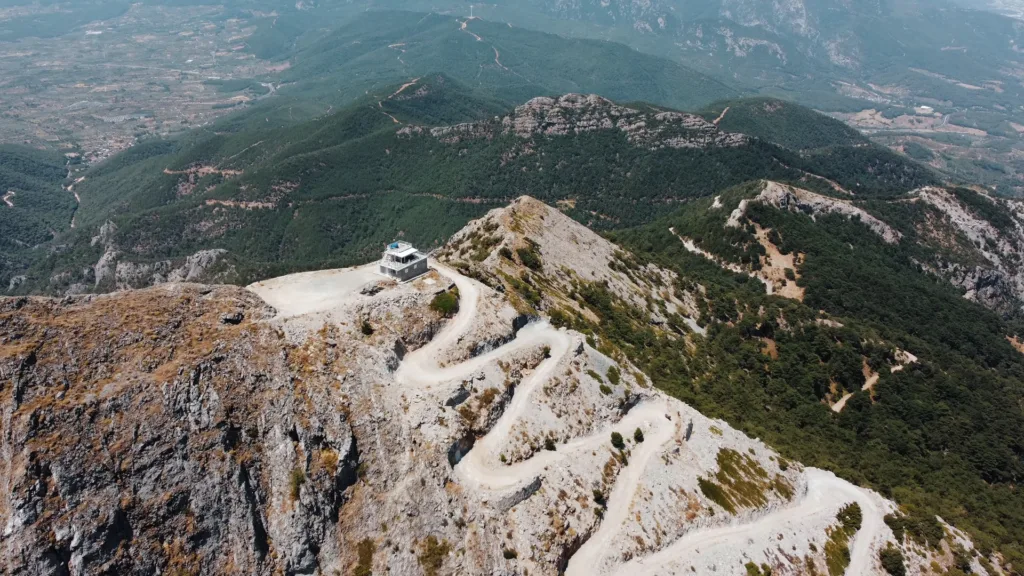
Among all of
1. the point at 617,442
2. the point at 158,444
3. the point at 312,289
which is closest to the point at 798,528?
the point at 617,442

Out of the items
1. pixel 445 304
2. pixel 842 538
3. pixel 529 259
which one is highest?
pixel 445 304

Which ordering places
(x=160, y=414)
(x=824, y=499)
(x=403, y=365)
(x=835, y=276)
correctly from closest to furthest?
(x=160, y=414), (x=403, y=365), (x=824, y=499), (x=835, y=276)

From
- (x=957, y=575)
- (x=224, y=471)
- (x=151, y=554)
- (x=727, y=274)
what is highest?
(x=224, y=471)

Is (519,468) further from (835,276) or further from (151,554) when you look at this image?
(835,276)

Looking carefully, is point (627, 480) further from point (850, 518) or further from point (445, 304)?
point (850, 518)

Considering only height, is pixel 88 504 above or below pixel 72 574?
above

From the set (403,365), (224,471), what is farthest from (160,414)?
(403,365)

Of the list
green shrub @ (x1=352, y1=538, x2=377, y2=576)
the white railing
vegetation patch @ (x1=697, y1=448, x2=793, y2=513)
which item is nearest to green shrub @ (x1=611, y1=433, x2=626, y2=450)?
vegetation patch @ (x1=697, y1=448, x2=793, y2=513)
